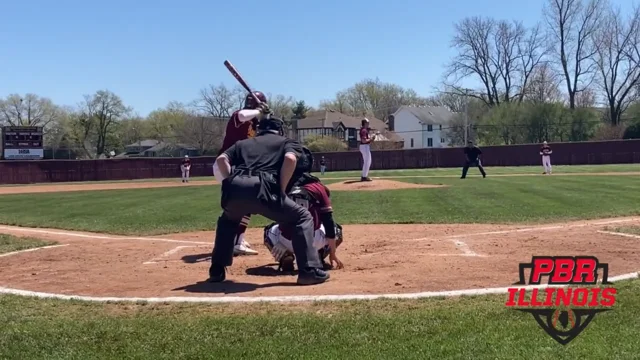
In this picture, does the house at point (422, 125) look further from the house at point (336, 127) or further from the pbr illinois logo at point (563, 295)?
the pbr illinois logo at point (563, 295)

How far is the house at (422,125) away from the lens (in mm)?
96875

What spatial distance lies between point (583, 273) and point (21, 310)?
5.30 meters

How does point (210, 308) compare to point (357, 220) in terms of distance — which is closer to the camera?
point (210, 308)

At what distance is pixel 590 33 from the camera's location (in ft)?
227

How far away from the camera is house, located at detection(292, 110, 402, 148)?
3661 inches

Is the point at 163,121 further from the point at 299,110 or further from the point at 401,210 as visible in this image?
the point at 401,210

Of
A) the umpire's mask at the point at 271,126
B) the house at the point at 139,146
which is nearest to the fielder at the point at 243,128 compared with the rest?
the umpire's mask at the point at 271,126

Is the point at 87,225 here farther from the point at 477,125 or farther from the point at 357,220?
the point at 477,125

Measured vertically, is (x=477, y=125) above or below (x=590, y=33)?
below

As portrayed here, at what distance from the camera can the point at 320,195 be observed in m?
7.00

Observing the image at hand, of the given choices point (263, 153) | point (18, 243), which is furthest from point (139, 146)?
point (263, 153)

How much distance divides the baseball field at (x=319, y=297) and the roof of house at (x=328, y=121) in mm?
81707

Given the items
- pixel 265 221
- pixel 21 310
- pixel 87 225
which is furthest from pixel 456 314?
pixel 87 225

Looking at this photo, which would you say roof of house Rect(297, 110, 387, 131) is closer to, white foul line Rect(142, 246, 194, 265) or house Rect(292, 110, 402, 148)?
house Rect(292, 110, 402, 148)
